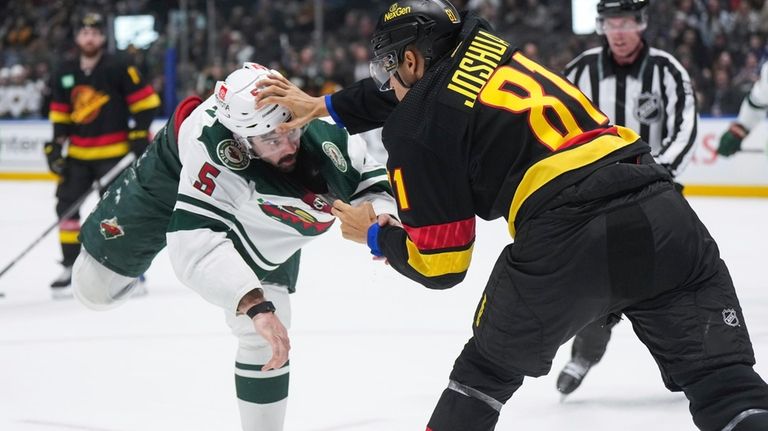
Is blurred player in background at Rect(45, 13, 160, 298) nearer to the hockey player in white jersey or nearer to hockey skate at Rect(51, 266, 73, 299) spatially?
hockey skate at Rect(51, 266, 73, 299)

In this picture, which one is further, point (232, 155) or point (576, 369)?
point (576, 369)

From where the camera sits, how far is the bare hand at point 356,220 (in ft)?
7.95

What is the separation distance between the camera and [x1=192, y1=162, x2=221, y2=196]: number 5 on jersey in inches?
109

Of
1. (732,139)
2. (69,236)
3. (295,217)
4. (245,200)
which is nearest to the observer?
(245,200)

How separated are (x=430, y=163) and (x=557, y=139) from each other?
249 mm

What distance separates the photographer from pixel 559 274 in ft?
6.79

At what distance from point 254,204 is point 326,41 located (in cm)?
977

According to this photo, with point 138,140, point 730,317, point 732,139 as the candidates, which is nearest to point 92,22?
point 138,140

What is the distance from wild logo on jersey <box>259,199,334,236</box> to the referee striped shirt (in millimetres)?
1465

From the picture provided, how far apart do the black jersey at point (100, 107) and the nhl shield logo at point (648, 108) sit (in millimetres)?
3132

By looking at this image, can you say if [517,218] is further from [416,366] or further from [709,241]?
[416,366]

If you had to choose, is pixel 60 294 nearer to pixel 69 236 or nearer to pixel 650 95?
pixel 69 236

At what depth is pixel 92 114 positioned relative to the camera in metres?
6.23

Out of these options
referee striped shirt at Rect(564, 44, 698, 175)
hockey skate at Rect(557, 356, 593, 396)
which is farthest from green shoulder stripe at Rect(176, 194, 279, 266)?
referee striped shirt at Rect(564, 44, 698, 175)
